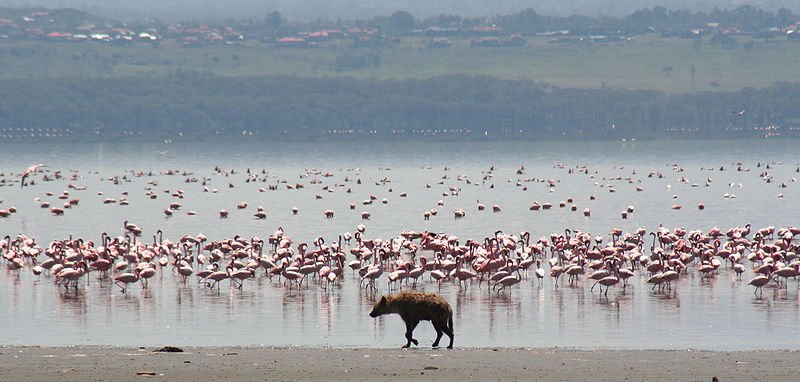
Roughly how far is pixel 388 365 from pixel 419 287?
9545mm

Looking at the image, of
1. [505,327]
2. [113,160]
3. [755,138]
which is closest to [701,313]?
[505,327]

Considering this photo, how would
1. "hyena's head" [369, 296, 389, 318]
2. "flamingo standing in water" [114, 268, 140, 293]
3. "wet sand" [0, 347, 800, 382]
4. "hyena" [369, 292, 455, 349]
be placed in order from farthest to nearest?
"flamingo standing in water" [114, 268, 140, 293] → "hyena's head" [369, 296, 389, 318] → "hyena" [369, 292, 455, 349] → "wet sand" [0, 347, 800, 382]

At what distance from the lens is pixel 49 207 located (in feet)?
157

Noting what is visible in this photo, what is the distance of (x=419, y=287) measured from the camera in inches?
971

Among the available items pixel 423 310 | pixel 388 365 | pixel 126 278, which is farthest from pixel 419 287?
pixel 388 365

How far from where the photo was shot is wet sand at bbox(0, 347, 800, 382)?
47.0 ft

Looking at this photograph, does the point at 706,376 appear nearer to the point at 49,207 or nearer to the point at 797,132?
the point at 49,207

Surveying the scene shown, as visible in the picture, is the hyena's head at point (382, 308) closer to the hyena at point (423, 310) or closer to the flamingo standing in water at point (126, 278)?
the hyena at point (423, 310)

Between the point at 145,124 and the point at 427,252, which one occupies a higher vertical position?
the point at 145,124

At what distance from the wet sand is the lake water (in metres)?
1.93

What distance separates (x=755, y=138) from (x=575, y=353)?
151 meters

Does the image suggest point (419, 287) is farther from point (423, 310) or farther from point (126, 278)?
point (423, 310)

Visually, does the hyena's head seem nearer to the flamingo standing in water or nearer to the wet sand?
the wet sand

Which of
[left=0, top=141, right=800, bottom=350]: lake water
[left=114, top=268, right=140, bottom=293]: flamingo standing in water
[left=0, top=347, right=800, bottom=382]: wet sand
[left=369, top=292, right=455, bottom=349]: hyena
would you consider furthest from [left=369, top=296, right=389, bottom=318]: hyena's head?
[left=114, top=268, right=140, bottom=293]: flamingo standing in water
